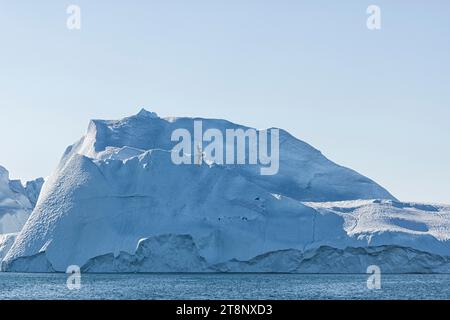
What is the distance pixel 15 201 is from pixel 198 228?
1914cm

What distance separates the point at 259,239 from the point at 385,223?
675 centimetres

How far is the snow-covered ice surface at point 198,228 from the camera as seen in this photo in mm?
44000

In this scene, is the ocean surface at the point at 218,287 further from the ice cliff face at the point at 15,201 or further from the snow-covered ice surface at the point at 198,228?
the ice cliff face at the point at 15,201

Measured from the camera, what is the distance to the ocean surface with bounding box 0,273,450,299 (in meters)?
31.3

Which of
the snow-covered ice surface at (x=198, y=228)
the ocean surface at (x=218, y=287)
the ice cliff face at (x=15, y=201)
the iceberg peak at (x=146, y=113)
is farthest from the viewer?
the ice cliff face at (x=15, y=201)

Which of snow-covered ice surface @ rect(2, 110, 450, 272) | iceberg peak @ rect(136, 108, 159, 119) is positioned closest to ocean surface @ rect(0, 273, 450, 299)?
snow-covered ice surface @ rect(2, 110, 450, 272)

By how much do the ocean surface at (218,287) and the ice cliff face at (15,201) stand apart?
590 inches

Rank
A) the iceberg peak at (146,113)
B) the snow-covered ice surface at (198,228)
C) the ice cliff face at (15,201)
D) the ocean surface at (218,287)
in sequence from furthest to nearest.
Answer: the ice cliff face at (15,201) → the iceberg peak at (146,113) → the snow-covered ice surface at (198,228) → the ocean surface at (218,287)

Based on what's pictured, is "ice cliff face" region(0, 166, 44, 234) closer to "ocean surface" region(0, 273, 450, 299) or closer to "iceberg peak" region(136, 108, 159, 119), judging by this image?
"iceberg peak" region(136, 108, 159, 119)

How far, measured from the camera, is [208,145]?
52.4 meters

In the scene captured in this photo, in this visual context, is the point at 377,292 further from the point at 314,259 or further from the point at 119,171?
the point at 119,171

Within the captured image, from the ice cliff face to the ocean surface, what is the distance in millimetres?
14989

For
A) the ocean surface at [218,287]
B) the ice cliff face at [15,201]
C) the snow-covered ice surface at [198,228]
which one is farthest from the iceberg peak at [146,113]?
the ocean surface at [218,287]

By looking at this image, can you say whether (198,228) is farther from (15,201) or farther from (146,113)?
(15,201)
